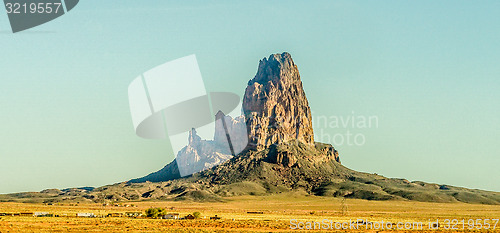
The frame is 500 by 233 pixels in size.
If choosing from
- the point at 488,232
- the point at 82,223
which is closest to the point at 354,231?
the point at 488,232

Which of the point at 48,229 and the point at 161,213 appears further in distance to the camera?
the point at 161,213

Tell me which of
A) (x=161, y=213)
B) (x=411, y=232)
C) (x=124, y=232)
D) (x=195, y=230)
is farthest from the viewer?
(x=161, y=213)

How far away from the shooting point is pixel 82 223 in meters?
106

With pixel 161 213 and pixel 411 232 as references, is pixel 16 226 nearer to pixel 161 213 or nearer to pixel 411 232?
pixel 161 213

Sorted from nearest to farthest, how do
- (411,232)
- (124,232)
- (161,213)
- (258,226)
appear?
(124,232) → (411,232) → (258,226) → (161,213)

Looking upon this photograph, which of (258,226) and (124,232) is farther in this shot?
(258,226)

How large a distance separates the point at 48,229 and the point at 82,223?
16077 mm

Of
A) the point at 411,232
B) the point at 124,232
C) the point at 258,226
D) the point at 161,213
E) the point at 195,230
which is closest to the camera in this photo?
the point at 124,232

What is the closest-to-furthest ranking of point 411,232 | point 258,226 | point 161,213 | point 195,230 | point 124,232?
point 124,232 < point 195,230 < point 411,232 < point 258,226 < point 161,213

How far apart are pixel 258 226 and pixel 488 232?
39295mm

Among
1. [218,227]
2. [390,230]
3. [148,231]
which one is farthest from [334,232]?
[148,231]

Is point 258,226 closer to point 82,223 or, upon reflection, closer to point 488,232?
point 82,223

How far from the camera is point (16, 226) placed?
308 ft

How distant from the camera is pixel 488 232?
96938 mm
